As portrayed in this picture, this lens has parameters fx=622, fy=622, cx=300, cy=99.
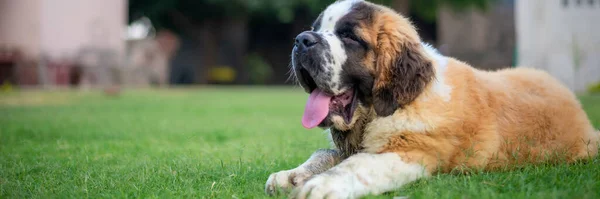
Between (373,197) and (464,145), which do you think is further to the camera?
(464,145)

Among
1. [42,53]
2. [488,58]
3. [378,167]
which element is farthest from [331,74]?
[488,58]

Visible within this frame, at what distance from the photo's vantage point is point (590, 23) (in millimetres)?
9438

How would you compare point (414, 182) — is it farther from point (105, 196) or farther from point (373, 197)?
point (105, 196)

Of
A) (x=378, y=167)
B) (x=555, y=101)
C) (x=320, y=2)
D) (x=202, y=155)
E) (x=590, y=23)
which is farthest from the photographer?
(x=320, y=2)

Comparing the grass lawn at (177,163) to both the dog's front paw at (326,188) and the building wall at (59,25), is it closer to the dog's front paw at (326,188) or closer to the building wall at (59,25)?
the dog's front paw at (326,188)

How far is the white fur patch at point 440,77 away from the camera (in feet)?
11.3

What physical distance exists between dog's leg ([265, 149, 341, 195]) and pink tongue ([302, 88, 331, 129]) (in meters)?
0.23

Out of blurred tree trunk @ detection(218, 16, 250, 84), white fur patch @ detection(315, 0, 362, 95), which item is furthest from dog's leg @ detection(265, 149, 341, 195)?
blurred tree trunk @ detection(218, 16, 250, 84)

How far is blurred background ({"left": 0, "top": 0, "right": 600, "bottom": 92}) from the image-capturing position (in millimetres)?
10594

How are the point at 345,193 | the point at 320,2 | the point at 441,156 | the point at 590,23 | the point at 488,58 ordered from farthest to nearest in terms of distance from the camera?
1. the point at 320,2
2. the point at 488,58
3. the point at 590,23
4. the point at 441,156
5. the point at 345,193

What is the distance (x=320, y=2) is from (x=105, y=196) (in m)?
23.8

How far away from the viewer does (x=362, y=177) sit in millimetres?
2961

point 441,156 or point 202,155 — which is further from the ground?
point 441,156

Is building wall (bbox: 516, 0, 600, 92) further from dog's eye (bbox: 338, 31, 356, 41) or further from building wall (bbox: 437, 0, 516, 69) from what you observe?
building wall (bbox: 437, 0, 516, 69)
